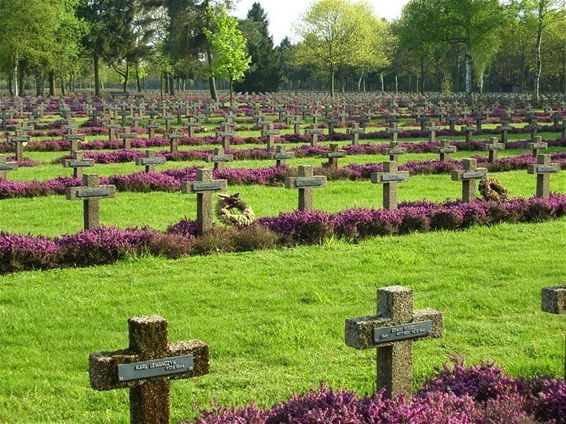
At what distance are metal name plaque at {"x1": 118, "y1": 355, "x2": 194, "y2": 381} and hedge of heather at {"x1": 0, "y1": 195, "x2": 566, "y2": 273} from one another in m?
6.84

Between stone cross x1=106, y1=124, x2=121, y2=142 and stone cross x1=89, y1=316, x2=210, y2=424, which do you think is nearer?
stone cross x1=89, y1=316, x2=210, y2=424

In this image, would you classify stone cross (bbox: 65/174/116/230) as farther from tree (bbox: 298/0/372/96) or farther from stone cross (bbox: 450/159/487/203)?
tree (bbox: 298/0/372/96)

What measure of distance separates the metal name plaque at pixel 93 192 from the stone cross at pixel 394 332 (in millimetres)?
7890

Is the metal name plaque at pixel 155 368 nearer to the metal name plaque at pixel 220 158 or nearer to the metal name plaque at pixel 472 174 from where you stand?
the metal name plaque at pixel 472 174

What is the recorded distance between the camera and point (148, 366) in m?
4.53

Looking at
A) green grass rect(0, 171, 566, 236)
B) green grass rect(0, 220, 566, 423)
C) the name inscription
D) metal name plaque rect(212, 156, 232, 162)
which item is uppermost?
metal name plaque rect(212, 156, 232, 162)

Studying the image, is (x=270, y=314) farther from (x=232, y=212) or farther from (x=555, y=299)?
(x=232, y=212)

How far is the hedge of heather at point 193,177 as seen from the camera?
18.4m

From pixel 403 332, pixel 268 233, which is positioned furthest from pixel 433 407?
pixel 268 233

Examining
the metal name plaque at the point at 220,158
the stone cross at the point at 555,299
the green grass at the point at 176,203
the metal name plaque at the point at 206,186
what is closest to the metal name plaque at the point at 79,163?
the green grass at the point at 176,203

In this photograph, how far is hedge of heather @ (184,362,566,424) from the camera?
4.78 metres

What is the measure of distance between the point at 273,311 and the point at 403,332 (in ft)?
12.6

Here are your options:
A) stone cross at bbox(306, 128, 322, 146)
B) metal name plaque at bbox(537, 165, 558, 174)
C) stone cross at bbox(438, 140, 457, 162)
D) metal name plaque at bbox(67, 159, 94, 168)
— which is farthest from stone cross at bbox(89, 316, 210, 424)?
stone cross at bbox(306, 128, 322, 146)

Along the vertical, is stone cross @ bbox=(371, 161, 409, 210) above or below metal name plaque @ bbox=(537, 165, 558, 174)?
below
